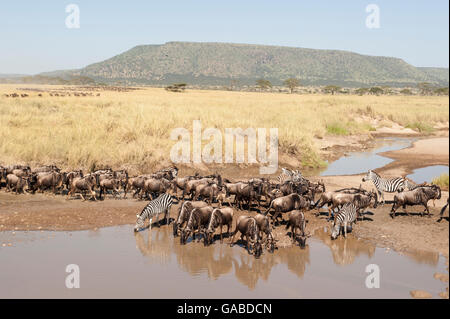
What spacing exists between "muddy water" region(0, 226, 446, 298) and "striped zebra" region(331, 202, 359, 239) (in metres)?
0.27

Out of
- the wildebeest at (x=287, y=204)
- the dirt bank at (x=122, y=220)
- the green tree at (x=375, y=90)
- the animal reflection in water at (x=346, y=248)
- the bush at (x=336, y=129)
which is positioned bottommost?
the animal reflection in water at (x=346, y=248)

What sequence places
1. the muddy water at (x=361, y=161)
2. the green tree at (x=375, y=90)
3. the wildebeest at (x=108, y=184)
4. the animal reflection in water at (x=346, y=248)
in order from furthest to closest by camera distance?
the green tree at (x=375, y=90), the muddy water at (x=361, y=161), the wildebeest at (x=108, y=184), the animal reflection in water at (x=346, y=248)

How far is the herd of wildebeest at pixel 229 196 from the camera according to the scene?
10.3 m

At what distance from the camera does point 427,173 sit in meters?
21.0

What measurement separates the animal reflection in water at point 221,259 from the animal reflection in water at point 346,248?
2.27ft

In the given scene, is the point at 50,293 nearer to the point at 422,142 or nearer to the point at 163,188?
the point at 163,188

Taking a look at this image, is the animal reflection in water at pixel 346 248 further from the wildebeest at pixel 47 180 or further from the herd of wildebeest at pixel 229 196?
the wildebeest at pixel 47 180

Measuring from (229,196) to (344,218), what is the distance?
4518 mm

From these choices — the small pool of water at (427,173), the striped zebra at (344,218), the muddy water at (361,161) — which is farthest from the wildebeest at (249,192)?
the small pool of water at (427,173)

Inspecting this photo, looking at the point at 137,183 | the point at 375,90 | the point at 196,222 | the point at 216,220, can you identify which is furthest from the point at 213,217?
the point at 375,90

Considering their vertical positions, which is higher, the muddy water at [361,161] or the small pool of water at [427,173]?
the muddy water at [361,161]

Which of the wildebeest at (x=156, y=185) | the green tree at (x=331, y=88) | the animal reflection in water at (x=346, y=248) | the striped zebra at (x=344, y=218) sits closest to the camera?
the animal reflection in water at (x=346, y=248)

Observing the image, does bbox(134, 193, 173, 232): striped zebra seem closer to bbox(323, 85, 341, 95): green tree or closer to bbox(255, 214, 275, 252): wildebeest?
bbox(255, 214, 275, 252): wildebeest

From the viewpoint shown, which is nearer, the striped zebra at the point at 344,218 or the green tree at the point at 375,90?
the striped zebra at the point at 344,218
